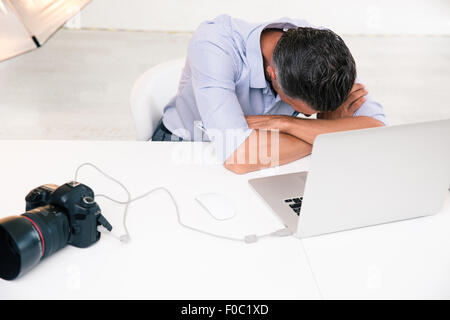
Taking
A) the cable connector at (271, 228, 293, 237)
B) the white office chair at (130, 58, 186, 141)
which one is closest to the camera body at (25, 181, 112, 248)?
the cable connector at (271, 228, 293, 237)

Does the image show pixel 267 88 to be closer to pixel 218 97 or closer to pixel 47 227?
pixel 218 97

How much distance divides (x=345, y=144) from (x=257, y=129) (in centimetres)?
52

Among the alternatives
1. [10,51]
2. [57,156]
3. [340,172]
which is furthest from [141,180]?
[10,51]

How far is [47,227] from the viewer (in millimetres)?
911

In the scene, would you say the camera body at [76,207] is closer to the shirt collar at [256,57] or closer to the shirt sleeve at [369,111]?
the shirt collar at [256,57]

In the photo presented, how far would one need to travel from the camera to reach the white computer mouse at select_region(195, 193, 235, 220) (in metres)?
1.12

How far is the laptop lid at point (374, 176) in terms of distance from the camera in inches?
37.0

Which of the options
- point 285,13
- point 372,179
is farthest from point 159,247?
point 285,13

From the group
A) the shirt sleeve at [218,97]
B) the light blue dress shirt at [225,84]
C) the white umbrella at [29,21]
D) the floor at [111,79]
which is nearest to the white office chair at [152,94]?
the light blue dress shirt at [225,84]

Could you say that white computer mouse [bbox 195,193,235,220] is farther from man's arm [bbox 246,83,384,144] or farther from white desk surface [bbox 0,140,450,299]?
man's arm [bbox 246,83,384,144]

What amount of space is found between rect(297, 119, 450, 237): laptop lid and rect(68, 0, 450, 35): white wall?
4.21m
